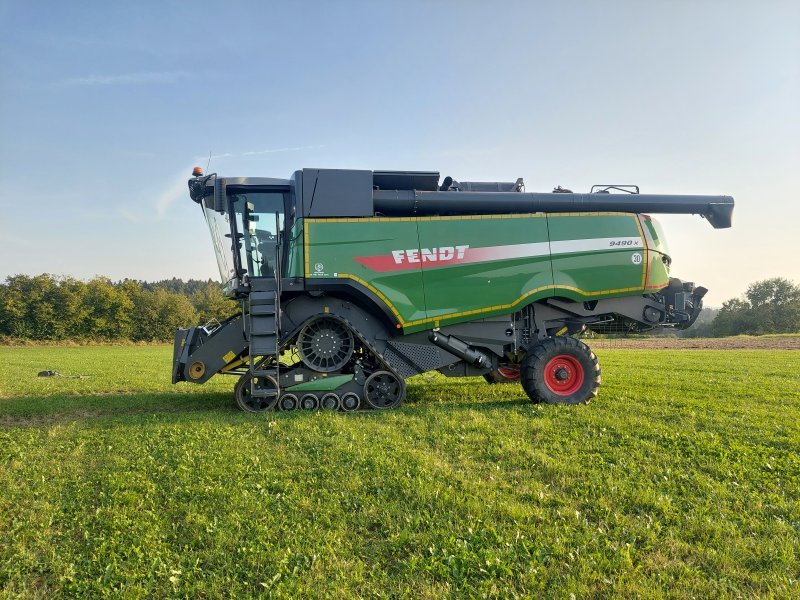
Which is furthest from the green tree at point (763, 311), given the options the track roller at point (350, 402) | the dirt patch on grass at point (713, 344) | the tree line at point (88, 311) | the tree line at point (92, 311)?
the track roller at point (350, 402)

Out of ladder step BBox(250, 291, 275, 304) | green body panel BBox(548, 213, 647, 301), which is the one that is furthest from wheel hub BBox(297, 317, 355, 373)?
green body panel BBox(548, 213, 647, 301)

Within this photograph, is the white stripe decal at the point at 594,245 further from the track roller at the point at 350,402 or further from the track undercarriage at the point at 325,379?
the track roller at the point at 350,402

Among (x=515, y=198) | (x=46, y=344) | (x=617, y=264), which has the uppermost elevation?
(x=515, y=198)

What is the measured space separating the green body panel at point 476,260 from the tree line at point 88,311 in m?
41.4

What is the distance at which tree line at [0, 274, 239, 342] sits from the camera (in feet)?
163

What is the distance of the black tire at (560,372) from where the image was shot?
841cm

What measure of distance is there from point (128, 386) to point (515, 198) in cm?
1085

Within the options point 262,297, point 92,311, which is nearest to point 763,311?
point 262,297

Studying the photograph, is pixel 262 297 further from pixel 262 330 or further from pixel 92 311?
pixel 92 311

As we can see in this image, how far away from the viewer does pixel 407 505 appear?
13.4 ft

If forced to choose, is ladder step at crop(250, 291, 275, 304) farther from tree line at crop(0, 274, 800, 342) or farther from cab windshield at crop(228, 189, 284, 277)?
tree line at crop(0, 274, 800, 342)

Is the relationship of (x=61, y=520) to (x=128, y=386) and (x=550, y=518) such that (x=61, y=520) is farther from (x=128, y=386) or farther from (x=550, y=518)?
(x=128, y=386)

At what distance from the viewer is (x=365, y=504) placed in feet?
13.5

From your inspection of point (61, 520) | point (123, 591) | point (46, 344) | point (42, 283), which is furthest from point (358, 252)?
point (42, 283)
